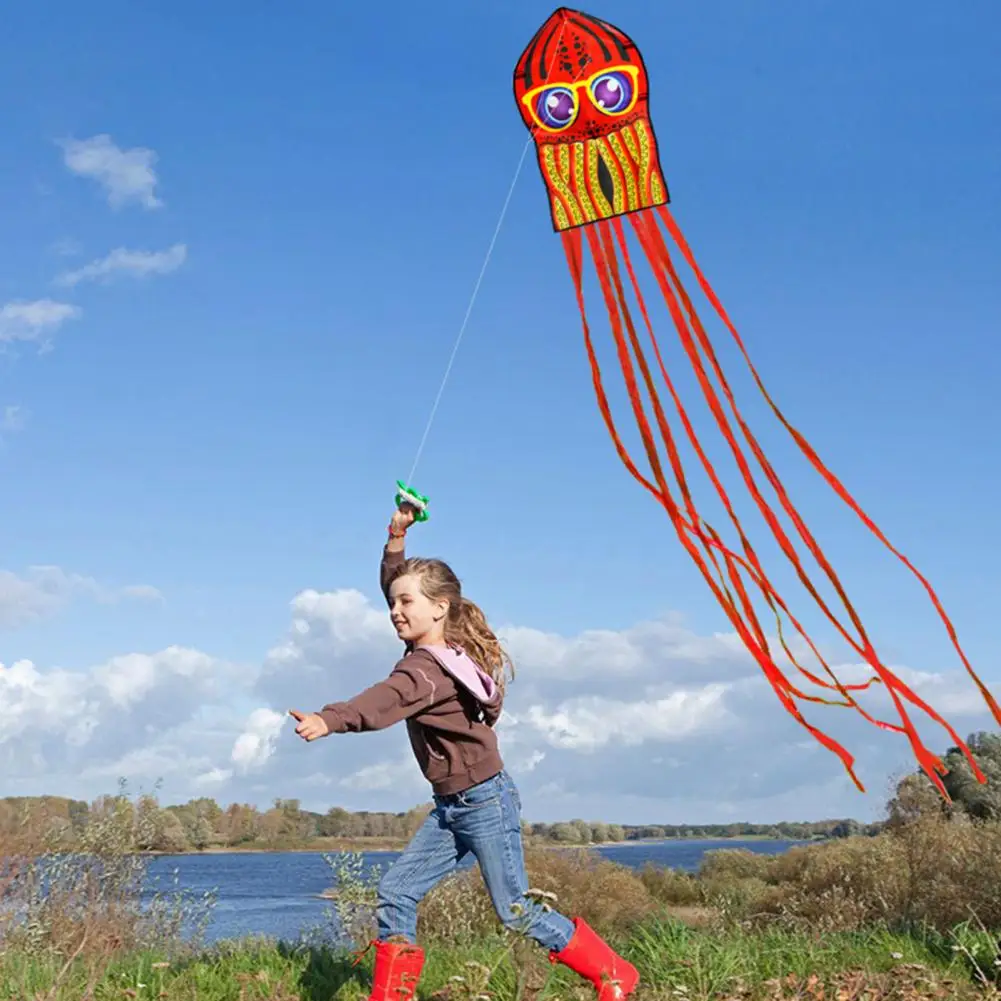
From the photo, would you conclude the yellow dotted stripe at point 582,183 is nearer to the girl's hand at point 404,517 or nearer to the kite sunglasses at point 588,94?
the kite sunglasses at point 588,94

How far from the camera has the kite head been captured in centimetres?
453

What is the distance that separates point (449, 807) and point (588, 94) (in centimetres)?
295

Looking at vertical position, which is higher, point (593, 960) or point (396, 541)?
point (396, 541)

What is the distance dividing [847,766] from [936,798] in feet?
35.6

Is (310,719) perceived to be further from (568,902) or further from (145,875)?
(568,902)

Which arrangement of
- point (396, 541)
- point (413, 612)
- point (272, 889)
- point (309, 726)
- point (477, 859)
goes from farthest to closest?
point (272, 889), point (396, 541), point (413, 612), point (477, 859), point (309, 726)

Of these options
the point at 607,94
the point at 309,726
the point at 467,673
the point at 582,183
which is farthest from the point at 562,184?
the point at 309,726

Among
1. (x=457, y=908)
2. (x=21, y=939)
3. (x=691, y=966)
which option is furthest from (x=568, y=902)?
(x=691, y=966)

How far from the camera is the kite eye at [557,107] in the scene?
15.4 ft

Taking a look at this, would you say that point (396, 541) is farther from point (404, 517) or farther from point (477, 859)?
point (477, 859)

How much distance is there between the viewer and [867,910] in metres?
11.8

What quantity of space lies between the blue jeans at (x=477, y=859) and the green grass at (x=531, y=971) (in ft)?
1.00

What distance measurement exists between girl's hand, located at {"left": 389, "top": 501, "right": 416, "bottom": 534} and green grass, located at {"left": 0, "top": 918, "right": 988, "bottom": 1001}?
66.9 inches

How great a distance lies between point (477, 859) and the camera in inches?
158
